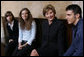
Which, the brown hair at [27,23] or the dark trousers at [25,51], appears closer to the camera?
the dark trousers at [25,51]

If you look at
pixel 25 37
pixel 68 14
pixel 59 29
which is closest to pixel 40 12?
pixel 25 37

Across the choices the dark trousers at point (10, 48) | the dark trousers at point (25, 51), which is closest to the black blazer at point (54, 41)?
the dark trousers at point (25, 51)

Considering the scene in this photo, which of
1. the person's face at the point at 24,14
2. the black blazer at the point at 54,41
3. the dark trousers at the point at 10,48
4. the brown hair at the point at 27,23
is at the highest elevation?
the person's face at the point at 24,14

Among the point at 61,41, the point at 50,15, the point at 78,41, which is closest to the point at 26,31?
the point at 50,15

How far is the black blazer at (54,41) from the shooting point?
8.23ft

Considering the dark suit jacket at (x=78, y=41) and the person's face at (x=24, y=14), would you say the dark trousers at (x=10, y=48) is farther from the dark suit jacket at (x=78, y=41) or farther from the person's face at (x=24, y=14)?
the dark suit jacket at (x=78, y=41)

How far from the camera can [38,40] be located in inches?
117

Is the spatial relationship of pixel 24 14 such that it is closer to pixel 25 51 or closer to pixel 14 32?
pixel 14 32

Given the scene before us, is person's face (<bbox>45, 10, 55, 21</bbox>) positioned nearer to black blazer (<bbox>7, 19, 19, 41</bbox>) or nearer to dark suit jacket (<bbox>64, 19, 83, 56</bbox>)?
dark suit jacket (<bbox>64, 19, 83, 56</bbox>)

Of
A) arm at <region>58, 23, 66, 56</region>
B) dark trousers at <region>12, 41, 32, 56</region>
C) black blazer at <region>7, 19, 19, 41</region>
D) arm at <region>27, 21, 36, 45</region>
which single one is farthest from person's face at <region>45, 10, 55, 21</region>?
black blazer at <region>7, 19, 19, 41</region>

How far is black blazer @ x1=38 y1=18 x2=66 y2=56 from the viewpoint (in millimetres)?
2510

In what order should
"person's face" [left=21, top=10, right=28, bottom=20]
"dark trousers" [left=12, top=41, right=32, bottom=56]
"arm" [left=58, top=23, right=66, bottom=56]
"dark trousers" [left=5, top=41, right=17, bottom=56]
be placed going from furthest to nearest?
1. "dark trousers" [left=5, top=41, right=17, bottom=56]
2. "person's face" [left=21, top=10, right=28, bottom=20]
3. "dark trousers" [left=12, top=41, right=32, bottom=56]
4. "arm" [left=58, top=23, right=66, bottom=56]

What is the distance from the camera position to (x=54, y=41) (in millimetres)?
2541

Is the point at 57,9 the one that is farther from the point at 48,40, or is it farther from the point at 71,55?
the point at 71,55
